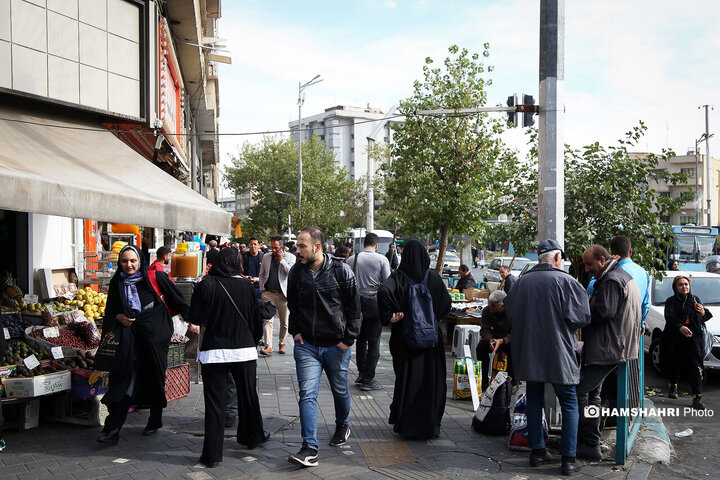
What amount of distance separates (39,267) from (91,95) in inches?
107

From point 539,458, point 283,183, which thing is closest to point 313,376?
point 539,458

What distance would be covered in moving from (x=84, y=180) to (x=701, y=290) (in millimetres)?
9558

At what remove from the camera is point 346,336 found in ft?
17.9

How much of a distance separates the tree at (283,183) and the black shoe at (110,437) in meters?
46.4

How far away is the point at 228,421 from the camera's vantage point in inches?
247

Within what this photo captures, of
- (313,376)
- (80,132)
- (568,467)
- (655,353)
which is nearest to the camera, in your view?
(568,467)

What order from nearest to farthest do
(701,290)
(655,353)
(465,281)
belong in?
(655,353)
(701,290)
(465,281)

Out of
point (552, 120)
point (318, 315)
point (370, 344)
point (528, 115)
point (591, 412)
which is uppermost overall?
point (528, 115)

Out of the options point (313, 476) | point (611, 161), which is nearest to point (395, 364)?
point (313, 476)

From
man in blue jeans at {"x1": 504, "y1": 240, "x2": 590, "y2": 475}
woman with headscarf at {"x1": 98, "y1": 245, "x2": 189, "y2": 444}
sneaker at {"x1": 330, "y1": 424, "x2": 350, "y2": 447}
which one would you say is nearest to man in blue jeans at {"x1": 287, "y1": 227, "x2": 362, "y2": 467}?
sneaker at {"x1": 330, "y1": 424, "x2": 350, "y2": 447}

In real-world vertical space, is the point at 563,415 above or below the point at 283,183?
below

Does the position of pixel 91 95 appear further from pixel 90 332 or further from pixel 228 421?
pixel 228 421

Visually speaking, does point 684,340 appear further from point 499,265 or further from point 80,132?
point 499,265

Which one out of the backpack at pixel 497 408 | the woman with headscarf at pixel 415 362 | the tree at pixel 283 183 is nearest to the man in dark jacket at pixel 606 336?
the backpack at pixel 497 408
